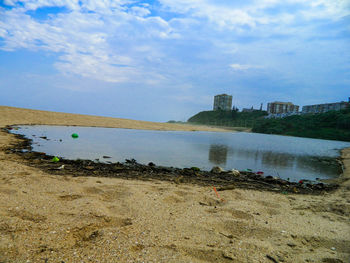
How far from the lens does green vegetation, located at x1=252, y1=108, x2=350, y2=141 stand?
65.8m

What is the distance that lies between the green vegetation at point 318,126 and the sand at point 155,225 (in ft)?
246

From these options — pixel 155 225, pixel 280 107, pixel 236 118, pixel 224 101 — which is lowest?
pixel 155 225

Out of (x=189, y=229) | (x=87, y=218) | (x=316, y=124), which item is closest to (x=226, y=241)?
(x=189, y=229)

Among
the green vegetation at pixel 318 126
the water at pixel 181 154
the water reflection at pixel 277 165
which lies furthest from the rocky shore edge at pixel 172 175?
the green vegetation at pixel 318 126

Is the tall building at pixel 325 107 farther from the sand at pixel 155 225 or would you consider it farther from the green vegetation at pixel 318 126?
the sand at pixel 155 225

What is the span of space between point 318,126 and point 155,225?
86.4 metres

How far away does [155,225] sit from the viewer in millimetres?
3283

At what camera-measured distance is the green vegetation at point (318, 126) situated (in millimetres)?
65812

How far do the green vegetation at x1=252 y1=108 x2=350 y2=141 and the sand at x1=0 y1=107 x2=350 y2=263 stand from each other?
7510 centimetres

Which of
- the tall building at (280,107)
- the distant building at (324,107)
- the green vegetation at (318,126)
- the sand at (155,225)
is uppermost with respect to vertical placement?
the tall building at (280,107)

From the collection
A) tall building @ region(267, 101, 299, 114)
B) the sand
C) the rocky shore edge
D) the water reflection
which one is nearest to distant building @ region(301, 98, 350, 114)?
tall building @ region(267, 101, 299, 114)

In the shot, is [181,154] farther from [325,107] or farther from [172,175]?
[325,107]

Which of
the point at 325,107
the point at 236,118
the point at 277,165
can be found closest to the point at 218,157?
the point at 277,165

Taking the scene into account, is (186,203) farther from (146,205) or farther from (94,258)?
(94,258)
